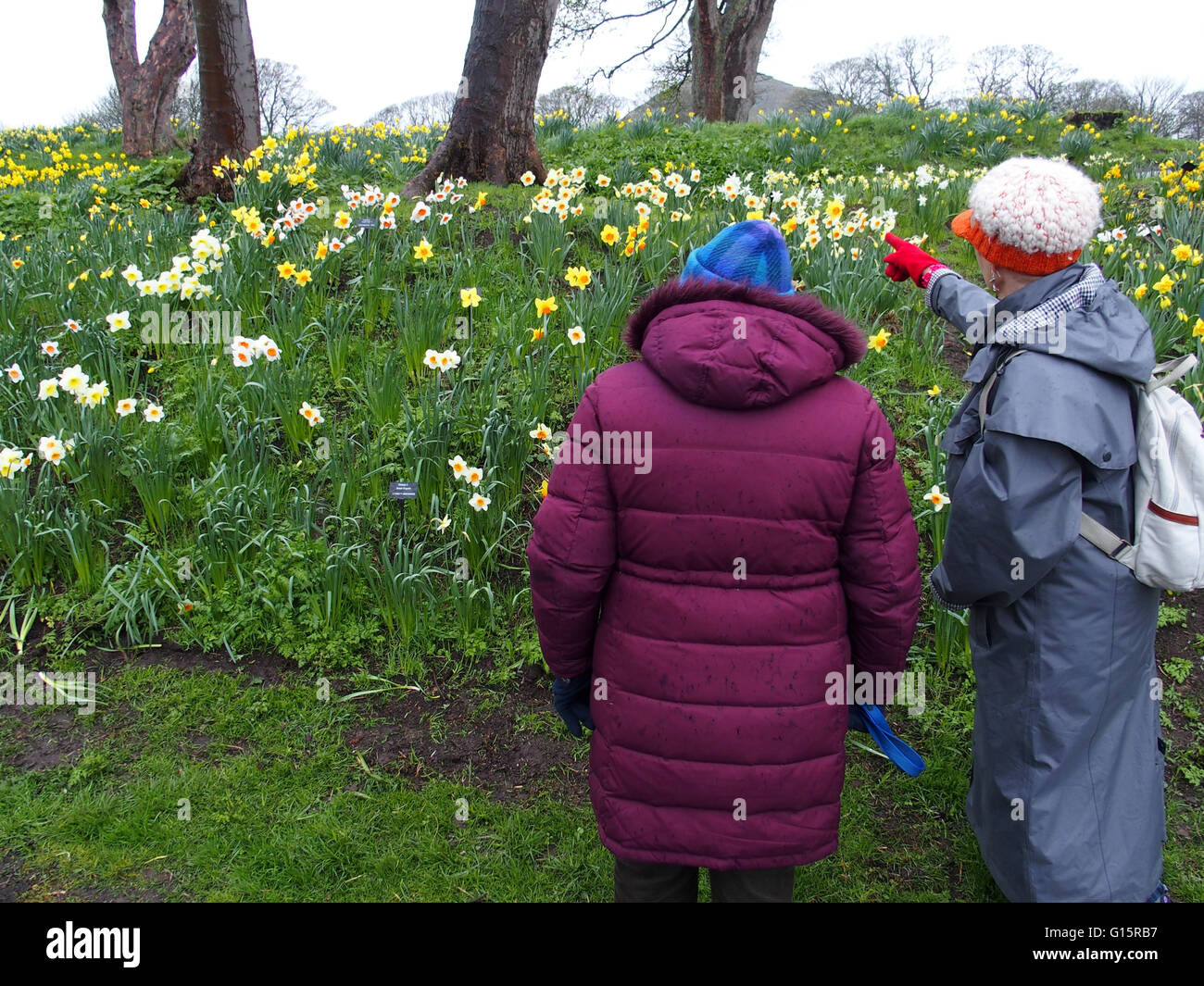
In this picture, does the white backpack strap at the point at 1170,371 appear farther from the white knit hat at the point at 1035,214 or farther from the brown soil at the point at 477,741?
the brown soil at the point at 477,741

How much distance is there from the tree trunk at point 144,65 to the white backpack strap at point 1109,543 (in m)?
12.6

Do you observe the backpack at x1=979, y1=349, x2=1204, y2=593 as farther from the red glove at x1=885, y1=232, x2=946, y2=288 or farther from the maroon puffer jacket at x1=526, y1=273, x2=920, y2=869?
the red glove at x1=885, y1=232, x2=946, y2=288

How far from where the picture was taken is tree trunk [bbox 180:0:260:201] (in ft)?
19.2

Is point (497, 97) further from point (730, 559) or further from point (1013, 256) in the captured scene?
point (730, 559)

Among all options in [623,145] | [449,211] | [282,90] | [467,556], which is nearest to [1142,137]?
[623,145]

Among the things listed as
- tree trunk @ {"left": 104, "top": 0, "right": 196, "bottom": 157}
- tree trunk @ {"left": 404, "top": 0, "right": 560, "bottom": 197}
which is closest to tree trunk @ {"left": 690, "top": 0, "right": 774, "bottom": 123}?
tree trunk @ {"left": 104, "top": 0, "right": 196, "bottom": 157}

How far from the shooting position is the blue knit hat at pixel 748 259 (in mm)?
1676

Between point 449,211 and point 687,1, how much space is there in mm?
12684

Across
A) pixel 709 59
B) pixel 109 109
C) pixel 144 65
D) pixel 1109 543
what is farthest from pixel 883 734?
pixel 109 109

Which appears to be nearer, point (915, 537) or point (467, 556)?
point (915, 537)

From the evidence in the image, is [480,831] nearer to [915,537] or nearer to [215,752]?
[215,752]

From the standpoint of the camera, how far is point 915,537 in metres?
1.70

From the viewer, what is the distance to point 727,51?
1416 centimetres

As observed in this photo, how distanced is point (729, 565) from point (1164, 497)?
970 millimetres
